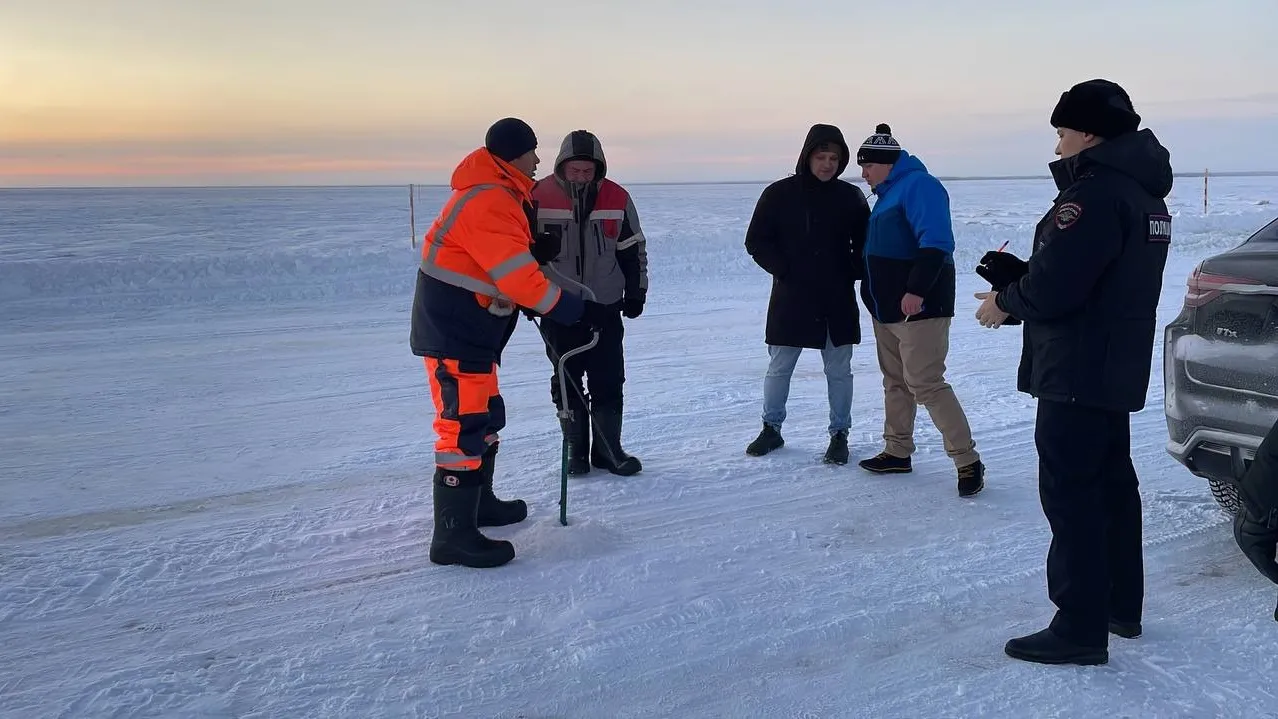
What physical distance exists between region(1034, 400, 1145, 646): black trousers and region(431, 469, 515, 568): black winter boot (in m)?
2.04

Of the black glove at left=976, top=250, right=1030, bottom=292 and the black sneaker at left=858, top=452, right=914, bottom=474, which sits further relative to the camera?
the black sneaker at left=858, top=452, right=914, bottom=474

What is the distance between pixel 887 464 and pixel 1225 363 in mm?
1756

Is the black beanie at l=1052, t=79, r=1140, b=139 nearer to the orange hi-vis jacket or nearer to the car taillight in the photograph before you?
the car taillight

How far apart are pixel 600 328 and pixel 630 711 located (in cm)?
245

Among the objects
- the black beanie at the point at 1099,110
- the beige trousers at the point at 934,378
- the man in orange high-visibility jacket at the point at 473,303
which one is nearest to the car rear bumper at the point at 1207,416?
the beige trousers at the point at 934,378

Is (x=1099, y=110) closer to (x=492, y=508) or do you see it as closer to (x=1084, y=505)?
(x=1084, y=505)

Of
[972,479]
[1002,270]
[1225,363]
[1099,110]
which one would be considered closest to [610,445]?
[972,479]

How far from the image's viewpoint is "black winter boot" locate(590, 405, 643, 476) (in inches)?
191

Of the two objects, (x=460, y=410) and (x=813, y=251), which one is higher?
(x=813, y=251)

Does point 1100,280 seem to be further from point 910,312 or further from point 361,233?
point 361,233

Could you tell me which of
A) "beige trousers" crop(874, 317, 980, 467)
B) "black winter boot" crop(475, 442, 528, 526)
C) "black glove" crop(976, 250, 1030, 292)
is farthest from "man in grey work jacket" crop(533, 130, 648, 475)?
"black glove" crop(976, 250, 1030, 292)

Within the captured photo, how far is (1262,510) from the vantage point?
299 cm

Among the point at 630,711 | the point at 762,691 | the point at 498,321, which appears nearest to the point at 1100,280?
the point at 762,691

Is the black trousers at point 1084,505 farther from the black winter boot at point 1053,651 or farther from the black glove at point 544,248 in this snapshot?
the black glove at point 544,248
